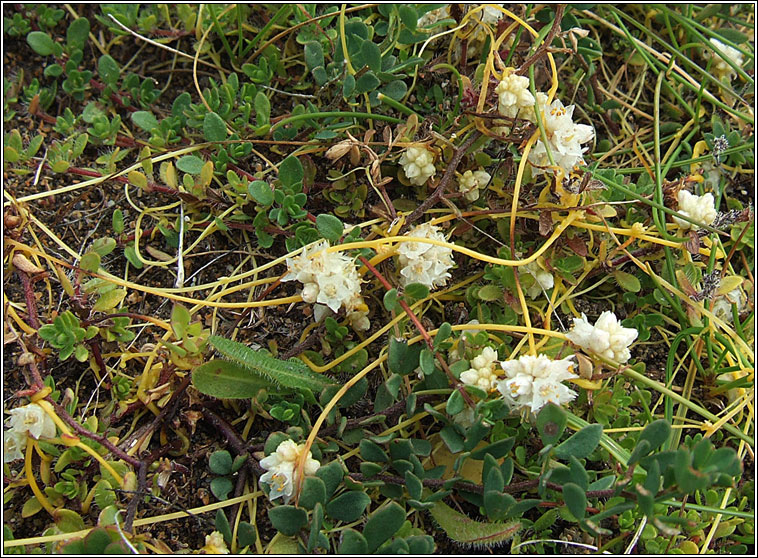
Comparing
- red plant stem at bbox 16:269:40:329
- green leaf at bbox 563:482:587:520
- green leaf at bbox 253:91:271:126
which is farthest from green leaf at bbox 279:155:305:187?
green leaf at bbox 563:482:587:520

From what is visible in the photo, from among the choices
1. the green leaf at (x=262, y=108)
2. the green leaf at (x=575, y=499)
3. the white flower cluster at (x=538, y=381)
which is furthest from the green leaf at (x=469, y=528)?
the green leaf at (x=262, y=108)

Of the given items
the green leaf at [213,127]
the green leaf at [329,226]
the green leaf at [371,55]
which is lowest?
the green leaf at [329,226]

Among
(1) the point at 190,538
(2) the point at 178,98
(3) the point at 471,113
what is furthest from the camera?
(2) the point at 178,98

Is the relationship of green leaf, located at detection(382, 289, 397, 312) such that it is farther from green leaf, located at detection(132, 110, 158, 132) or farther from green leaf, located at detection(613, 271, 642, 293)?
green leaf, located at detection(132, 110, 158, 132)

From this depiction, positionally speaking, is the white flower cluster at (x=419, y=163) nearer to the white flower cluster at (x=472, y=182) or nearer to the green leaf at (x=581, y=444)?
the white flower cluster at (x=472, y=182)

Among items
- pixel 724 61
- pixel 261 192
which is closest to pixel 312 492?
pixel 261 192

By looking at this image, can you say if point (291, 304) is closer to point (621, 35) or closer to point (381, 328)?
point (381, 328)

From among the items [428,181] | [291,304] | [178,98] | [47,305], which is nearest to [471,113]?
→ [428,181]
